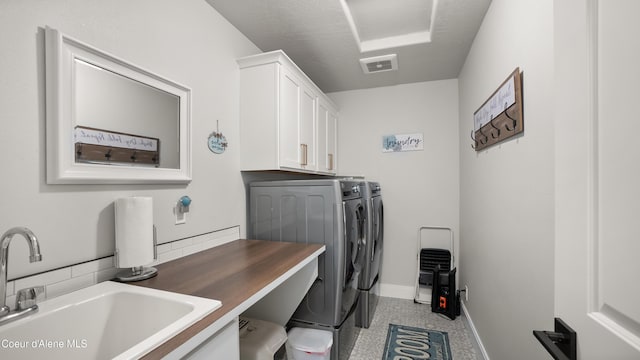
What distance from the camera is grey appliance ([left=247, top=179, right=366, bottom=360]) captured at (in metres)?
1.85

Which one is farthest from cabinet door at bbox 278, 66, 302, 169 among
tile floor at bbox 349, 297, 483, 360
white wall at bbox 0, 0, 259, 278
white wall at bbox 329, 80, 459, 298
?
tile floor at bbox 349, 297, 483, 360

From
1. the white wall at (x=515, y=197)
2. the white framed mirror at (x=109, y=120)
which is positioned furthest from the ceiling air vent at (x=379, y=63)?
the white framed mirror at (x=109, y=120)

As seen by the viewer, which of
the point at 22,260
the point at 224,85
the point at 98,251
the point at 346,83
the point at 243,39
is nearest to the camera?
the point at 22,260

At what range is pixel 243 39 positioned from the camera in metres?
2.20

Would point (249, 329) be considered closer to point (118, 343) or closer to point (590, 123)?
point (118, 343)

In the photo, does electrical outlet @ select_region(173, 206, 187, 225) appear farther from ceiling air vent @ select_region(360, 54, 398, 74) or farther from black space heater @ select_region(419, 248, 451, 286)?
black space heater @ select_region(419, 248, 451, 286)

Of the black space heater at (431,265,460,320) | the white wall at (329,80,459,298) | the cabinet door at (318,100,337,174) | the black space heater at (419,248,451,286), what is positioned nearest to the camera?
the black space heater at (431,265,460,320)

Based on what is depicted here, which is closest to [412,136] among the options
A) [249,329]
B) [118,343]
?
[249,329]

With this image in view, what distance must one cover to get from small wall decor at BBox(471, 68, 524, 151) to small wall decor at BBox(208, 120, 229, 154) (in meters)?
1.77

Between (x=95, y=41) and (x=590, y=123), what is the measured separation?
1.73 metres

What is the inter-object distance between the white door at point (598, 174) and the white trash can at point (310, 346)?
1.38 m

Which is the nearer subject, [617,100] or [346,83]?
[617,100]

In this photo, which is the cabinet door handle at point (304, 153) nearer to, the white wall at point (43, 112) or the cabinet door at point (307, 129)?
the cabinet door at point (307, 129)

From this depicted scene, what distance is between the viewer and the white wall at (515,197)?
43.1 inches
